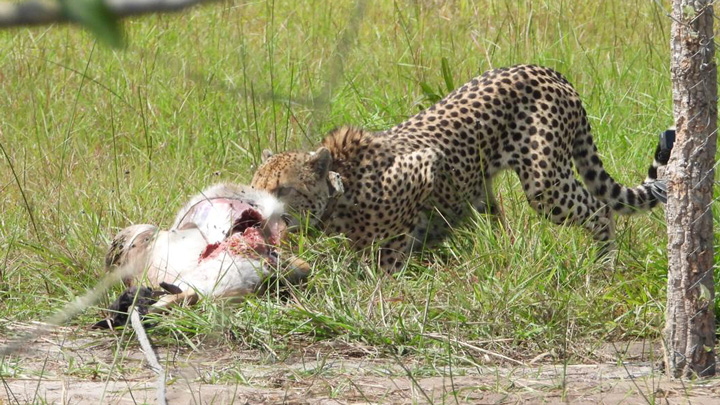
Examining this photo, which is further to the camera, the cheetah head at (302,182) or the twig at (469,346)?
the cheetah head at (302,182)

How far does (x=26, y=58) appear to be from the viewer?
21.4 ft

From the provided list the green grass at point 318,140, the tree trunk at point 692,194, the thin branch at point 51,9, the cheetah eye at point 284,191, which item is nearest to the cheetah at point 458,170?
the cheetah eye at point 284,191

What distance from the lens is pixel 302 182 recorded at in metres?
4.35

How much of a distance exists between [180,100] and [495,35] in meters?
2.19

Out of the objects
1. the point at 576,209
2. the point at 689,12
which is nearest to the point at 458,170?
the point at 576,209

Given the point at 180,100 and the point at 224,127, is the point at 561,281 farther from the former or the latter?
the point at 180,100

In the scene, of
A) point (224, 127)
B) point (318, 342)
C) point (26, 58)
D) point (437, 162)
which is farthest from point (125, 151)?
point (318, 342)

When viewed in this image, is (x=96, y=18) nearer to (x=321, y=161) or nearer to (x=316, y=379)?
(x=316, y=379)

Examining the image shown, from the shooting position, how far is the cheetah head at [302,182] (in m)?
4.32

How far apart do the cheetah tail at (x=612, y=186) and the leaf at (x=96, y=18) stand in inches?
149

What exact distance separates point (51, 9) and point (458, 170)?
13.5ft

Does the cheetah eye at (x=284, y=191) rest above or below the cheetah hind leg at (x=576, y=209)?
above

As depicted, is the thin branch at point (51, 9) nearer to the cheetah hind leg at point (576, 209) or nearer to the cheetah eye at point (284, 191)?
the cheetah eye at point (284, 191)

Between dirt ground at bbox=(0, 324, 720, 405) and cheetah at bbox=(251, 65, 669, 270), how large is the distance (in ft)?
3.48
